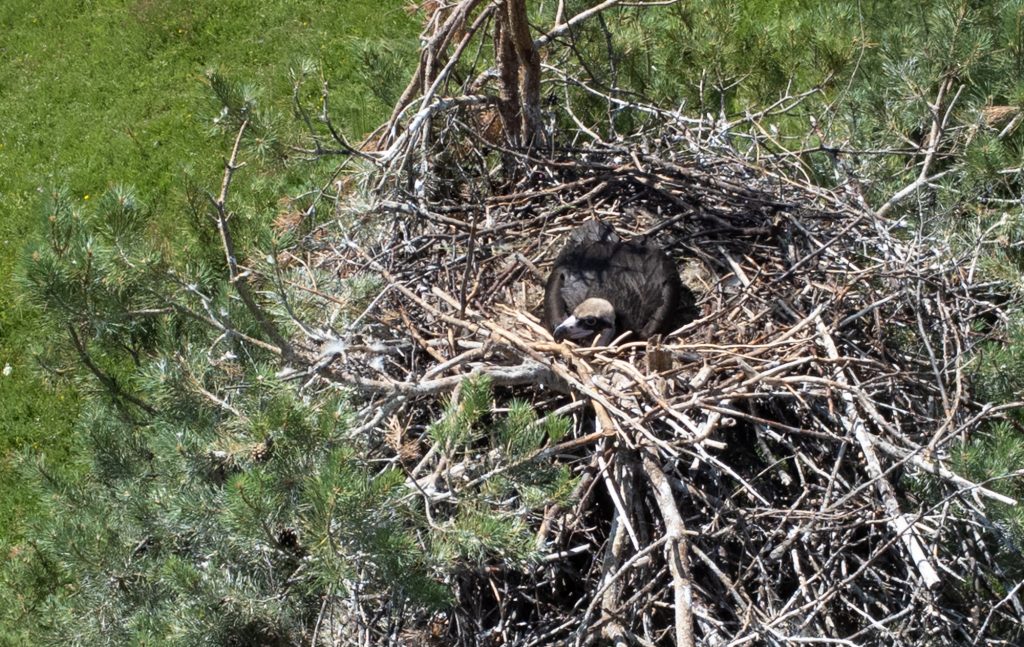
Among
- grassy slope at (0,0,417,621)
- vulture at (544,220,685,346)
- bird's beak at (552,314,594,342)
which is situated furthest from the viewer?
grassy slope at (0,0,417,621)

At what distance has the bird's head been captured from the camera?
4.33 metres

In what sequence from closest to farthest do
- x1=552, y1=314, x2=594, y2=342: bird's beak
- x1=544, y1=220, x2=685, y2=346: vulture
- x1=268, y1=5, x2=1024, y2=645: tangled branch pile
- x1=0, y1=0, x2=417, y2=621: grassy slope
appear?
x1=268, y1=5, x2=1024, y2=645: tangled branch pile, x1=552, y1=314, x2=594, y2=342: bird's beak, x1=544, y1=220, x2=685, y2=346: vulture, x1=0, y1=0, x2=417, y2=621: grassy slope

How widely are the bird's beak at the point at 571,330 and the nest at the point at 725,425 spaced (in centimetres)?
13

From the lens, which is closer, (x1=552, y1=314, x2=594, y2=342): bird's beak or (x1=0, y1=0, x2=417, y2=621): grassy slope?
(x1=552, y1=314, x2=594, y2=342): bird's beak

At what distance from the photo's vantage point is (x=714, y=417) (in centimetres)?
339

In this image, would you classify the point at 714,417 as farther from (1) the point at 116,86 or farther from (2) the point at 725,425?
(1) the point at 116,86

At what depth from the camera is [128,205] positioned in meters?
3.16

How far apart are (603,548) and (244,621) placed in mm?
1119

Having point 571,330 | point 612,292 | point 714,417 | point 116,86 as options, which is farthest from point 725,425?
point 116,86

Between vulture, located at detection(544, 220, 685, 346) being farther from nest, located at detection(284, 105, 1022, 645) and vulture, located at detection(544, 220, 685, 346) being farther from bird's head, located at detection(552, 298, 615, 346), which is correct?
nest, located at detection(284, 105, 1022, 645)

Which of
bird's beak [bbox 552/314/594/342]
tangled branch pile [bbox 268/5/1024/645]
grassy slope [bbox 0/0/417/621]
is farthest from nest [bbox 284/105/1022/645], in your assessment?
grassy slope [bbox 0/0/417/621]

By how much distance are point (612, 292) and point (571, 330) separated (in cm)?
30

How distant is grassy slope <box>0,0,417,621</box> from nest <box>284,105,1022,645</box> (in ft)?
12.8

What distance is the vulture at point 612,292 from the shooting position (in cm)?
445
